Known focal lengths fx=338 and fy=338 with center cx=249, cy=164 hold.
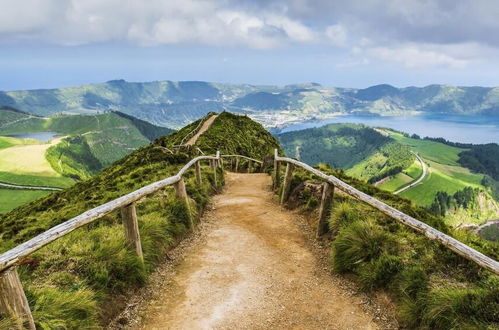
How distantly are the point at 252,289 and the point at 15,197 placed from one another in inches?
5326

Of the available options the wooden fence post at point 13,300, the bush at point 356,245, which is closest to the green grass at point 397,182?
the bush at point 356,245

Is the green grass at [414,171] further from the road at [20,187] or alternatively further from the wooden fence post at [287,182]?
the wooden fence post at [287,182]

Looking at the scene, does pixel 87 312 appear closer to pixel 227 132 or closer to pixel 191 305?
pixel 191 305

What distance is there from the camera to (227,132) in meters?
48.3

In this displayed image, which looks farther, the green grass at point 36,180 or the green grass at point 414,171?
the green grass at point 414,171

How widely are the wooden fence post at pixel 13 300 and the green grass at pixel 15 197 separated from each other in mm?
122022

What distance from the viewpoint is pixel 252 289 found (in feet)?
22.6

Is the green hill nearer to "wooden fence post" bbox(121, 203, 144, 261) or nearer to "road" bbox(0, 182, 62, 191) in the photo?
"wooden fence post" bbox(121, 203, 144, 261)

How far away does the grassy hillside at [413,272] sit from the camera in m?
4.84

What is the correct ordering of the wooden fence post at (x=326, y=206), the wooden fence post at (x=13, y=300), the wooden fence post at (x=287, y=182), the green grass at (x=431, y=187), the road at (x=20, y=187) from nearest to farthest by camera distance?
the wooden fence post at (x=13, y=300) < the wooden fence post at (x=326, y=206) < the wooden fence post at (x=287, y=182) < the road at (x=20, y=187) < the green grass at (x=431, y=187)

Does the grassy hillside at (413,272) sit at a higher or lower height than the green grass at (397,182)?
higher

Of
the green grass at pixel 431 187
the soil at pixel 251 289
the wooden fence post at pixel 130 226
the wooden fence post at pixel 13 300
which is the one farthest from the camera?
the green grass at pixel 431 187

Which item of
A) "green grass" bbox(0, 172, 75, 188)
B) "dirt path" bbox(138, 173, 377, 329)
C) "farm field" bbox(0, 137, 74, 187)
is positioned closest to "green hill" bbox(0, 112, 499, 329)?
"dirt path" bbox(138, 173, 377, 329)

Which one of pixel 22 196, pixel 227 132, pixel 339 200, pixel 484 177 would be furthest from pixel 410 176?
pixel 339 200
